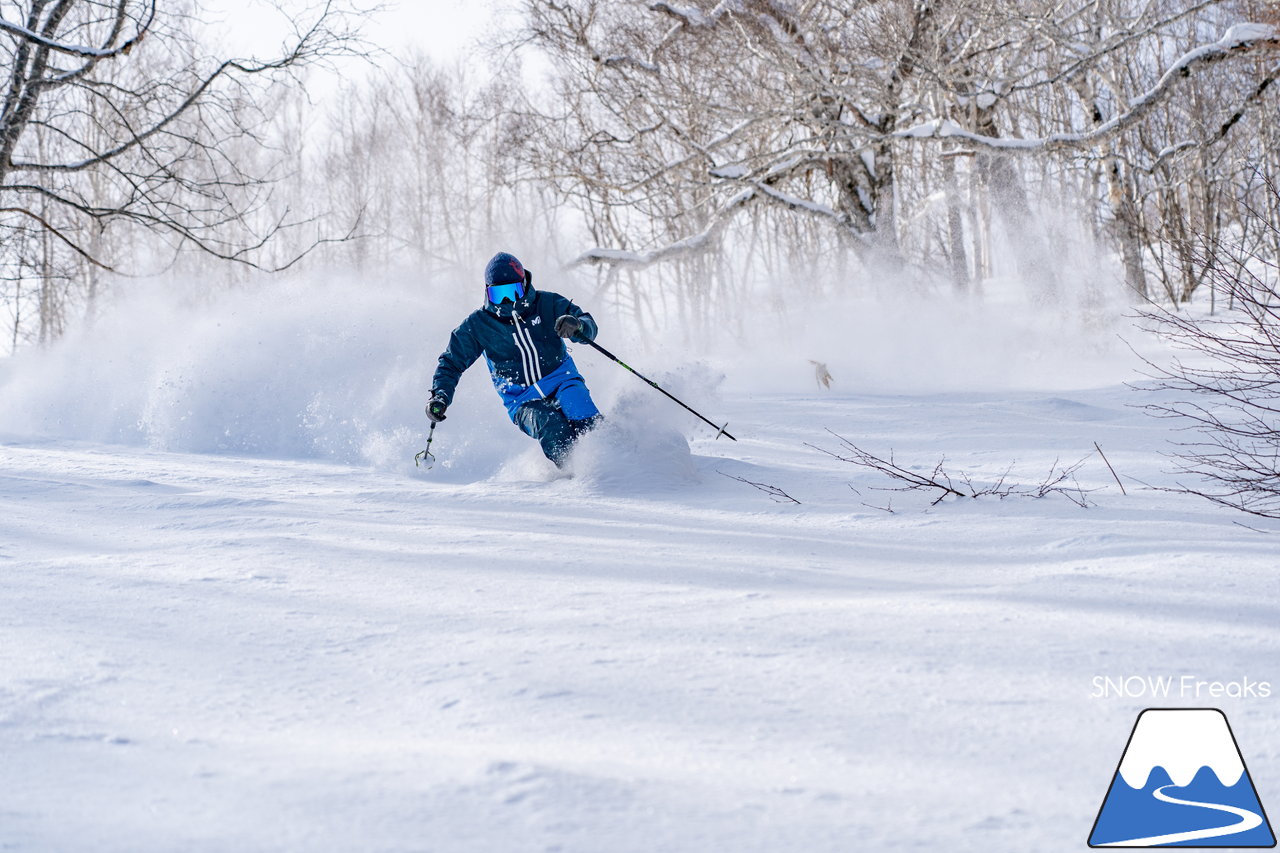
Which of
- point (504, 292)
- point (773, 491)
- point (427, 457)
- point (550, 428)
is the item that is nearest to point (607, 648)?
point (773, 491)

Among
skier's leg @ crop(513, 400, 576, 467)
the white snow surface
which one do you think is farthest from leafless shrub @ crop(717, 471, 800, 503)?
skier's leg @ crop(513, 400, 576, 467)

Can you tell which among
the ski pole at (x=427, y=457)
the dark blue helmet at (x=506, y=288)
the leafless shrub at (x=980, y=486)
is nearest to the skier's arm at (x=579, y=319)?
the dark blue helmet at (x=506, y=288)

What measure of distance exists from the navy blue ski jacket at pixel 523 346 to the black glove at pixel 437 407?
0.12ft

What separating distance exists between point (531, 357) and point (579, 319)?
38cm

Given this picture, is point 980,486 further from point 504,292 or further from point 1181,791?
point 1181,791

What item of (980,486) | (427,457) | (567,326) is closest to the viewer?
(980,486)

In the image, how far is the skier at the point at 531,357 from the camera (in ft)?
19.6

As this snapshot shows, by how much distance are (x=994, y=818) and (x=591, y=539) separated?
2784mm

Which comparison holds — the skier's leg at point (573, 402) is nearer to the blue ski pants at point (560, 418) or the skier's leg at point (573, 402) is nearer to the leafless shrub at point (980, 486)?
the blue ski pants at point (560, 418)

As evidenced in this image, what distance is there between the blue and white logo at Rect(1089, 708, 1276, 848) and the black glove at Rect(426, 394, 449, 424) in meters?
4.53

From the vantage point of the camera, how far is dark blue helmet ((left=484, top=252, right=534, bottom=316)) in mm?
5926

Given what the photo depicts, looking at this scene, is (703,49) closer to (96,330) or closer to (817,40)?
(817,40)

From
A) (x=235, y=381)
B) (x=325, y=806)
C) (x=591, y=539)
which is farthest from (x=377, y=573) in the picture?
(x=235, y=381)

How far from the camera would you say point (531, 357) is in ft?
19.8
